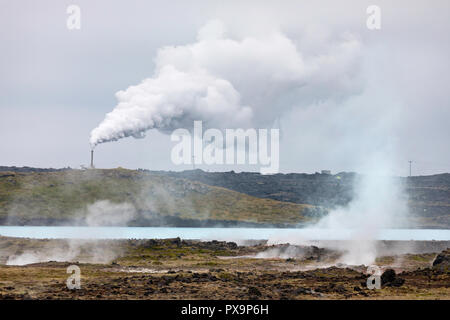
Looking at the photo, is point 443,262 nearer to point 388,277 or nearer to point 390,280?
point 388,277

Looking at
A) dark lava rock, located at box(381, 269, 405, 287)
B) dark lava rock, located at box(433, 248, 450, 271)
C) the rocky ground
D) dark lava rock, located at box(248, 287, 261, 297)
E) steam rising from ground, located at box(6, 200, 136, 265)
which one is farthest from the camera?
steam rising from ground, located at box(6, 200, 136, 265)

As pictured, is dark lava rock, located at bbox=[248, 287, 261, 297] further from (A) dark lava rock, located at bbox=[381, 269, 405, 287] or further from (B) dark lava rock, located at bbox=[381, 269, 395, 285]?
(B) dark lava rock, located at bbox=[381, 269, 395, 285]

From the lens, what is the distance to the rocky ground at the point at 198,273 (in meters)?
69.6

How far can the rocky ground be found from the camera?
69625 millimetres

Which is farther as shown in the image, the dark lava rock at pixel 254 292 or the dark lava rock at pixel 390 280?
the dark lava rock at pixel 390 280

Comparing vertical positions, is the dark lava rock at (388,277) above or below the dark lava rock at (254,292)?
above

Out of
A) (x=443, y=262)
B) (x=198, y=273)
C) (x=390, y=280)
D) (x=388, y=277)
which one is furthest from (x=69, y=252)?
(x=390, y=280)

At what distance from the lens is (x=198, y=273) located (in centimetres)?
9462

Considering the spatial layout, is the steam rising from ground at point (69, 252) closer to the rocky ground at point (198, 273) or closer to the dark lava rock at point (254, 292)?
Result: the rocky ground at point (198, 273)

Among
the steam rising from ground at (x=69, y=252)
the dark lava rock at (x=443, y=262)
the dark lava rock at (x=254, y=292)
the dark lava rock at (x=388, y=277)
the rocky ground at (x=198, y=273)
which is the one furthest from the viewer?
the steam rising from ground at (x=69, y=252)

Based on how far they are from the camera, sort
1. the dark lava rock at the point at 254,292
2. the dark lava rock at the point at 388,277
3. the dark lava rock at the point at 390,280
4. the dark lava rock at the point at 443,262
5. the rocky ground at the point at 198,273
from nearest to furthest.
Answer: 1. the dark lava rock at the point at 254,292
2. the rocky ground at the point at 198,273
3. the dark lava rock at the point at 390,280
4. the dark lava rock at the point at 388,277
5. the dark lava rock at the point at 443,262

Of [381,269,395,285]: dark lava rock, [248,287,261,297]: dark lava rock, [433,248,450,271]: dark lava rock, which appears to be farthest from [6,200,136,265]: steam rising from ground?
[433,248,450,271]: dark lava rock

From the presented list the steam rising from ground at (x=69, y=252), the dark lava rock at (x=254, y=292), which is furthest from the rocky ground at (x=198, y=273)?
the dark lava rock at (x=254, y=292)
